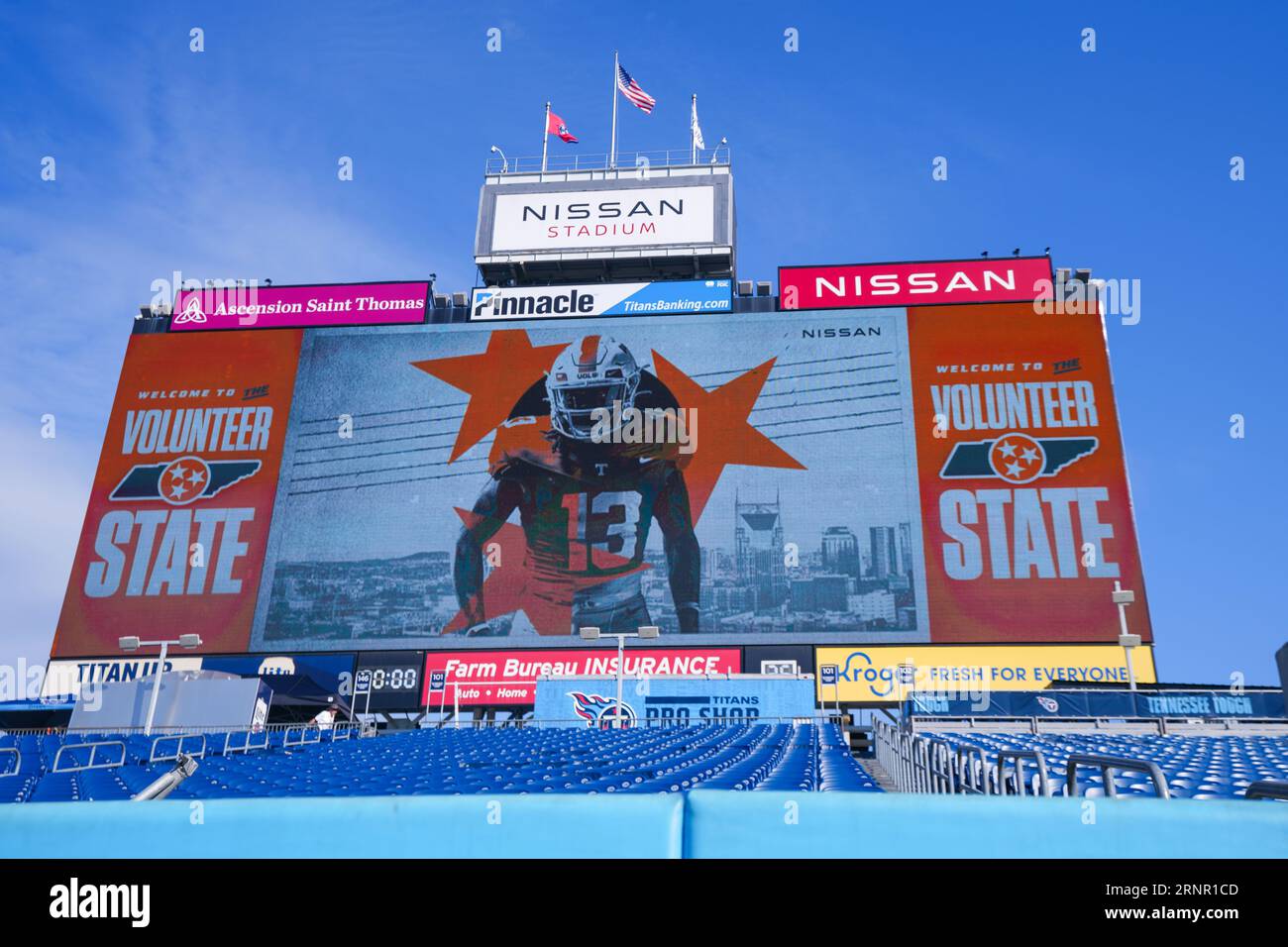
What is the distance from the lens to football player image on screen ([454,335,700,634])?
34656 millimetres

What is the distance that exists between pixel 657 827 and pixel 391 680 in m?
34.1

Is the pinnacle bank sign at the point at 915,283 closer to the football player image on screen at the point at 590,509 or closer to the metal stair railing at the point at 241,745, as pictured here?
the football player image on screen at the point at 590,509

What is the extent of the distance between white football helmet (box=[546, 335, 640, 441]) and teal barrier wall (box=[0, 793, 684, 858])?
34.6 m

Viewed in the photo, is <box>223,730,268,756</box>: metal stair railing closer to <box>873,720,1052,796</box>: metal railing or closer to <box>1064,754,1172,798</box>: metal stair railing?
<box>873,720,1052,796</box>: metal railing

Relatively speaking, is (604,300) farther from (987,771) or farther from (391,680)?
(987,771)

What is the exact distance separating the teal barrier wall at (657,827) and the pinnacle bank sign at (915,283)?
38251mm

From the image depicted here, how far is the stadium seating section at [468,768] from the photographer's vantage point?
7848 millimetres

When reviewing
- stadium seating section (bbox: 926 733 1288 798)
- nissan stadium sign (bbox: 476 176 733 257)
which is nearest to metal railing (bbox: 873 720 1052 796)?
stadium seating section (bbox: 926 733 1288 798)

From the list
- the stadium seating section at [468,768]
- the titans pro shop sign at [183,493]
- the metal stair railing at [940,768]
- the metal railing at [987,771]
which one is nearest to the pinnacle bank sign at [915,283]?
the titans pro shop sign at [183,493]

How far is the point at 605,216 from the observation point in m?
41.8

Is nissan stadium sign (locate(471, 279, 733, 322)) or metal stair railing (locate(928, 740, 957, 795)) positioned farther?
nissan stadium sign (locate(471, 279, 733, 322))

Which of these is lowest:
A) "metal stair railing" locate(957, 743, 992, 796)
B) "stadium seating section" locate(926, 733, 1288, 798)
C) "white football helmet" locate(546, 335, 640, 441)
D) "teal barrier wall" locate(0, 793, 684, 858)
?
"stadium seating section" locate(926, 733, 1288, 798)

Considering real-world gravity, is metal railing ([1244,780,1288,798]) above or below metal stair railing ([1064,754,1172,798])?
above

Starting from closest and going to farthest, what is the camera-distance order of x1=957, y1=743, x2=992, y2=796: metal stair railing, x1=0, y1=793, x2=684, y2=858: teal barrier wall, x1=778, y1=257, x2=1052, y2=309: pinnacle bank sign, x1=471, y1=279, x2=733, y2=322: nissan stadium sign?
x1=0, y1=793, x2=684, y2=858: teal barrier wall, x1=957, y1=743, x2=992, y2=796: metal stair railing, x1=778, y1=257, x2=1052, y2=309: pinnacle bank sign, x1=471, y1=279, x2=733, y2=322: nissan stadium sign
